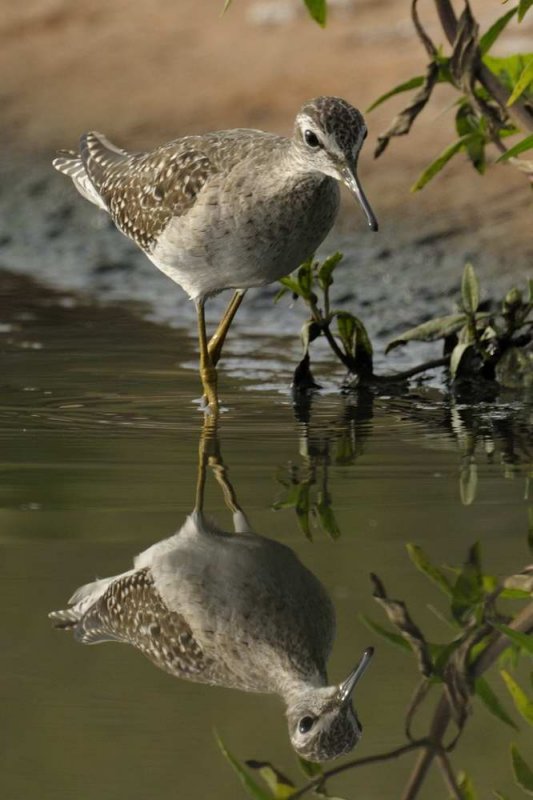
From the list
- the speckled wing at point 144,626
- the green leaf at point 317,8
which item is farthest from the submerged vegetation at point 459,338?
the speckled wing at point 144,626

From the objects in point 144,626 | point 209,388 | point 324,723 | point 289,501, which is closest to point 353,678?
point 324,723

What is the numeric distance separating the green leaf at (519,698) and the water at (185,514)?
2 cm

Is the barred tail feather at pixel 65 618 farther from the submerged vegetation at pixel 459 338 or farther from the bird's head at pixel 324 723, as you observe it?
the submerged vegetation at pixel 459 338

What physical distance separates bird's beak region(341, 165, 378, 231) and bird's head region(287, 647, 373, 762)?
9.02 feet

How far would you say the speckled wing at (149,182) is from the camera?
24.6 feet

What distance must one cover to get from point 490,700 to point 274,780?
63 cm

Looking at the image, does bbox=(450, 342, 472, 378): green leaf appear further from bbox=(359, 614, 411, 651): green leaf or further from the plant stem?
bbox=(359, 614, 411, 651): green leaf

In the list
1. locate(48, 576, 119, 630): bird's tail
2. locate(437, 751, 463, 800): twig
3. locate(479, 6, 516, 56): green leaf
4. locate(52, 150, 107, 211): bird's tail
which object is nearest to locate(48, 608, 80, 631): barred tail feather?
locate(48, 576, 119, 630): bird's tail

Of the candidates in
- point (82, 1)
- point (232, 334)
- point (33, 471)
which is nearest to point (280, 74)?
point (82, 1)

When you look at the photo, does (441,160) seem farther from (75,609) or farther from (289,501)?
(75,609)

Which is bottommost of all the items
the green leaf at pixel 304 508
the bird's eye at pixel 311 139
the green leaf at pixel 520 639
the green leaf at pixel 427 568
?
the green leaf at pixel 520 639

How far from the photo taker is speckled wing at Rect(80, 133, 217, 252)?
24.6 ft

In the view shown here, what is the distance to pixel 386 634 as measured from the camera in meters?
4.14

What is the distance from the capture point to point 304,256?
730cm
